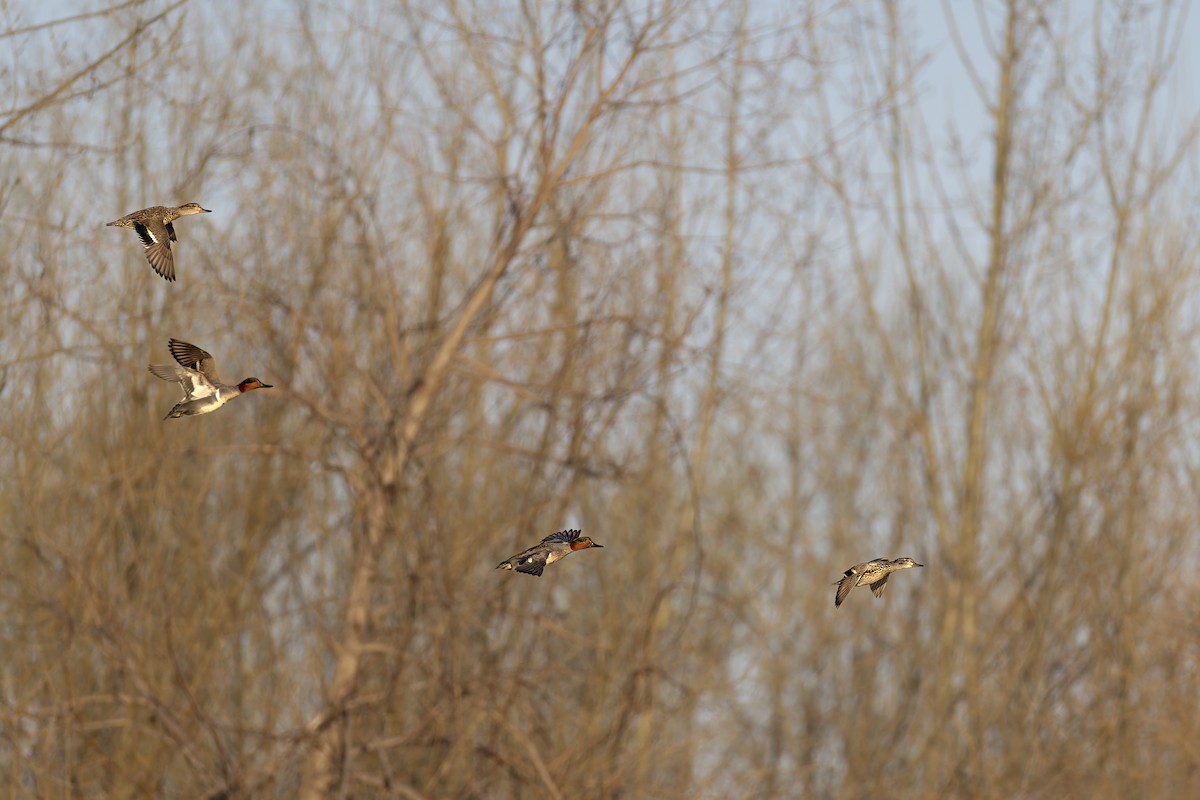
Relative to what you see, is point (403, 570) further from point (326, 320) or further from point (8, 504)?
point (8, 504)

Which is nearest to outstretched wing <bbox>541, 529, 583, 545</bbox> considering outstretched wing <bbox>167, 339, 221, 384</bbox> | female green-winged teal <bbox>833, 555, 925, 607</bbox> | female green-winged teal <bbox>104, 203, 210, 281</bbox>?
female green-winged teal <bbox>833, 555, 925, 607</bbox>

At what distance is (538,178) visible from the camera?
241 inches

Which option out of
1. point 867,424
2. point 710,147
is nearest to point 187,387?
point 710,147

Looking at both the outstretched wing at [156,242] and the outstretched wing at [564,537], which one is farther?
the outstretched wing at [156,242]

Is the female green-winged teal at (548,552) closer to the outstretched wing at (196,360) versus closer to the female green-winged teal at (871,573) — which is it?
the female green-winged teal at (871,573)

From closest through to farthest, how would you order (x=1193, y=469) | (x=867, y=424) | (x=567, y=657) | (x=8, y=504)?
(x=8, y=504), (x=567, y=657), (x=1193, y=469), (x=867, y=424)

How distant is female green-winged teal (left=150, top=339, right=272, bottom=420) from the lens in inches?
118

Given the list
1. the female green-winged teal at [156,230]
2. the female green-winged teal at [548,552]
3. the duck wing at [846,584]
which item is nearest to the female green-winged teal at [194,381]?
the female green-winged teal at [156,230]

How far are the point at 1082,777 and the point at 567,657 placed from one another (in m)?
4.01

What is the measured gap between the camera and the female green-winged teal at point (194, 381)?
2990 mm

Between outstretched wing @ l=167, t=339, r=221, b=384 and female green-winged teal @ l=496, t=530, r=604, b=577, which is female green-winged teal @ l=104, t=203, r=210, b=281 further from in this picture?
female green-winged teal @ l=496, t=530, r=604, b=577

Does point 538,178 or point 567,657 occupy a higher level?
point 538,178

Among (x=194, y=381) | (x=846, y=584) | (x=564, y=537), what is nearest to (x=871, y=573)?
(x=846, y=584)

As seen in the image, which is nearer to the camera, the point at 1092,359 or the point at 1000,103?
the point at 1092,359
